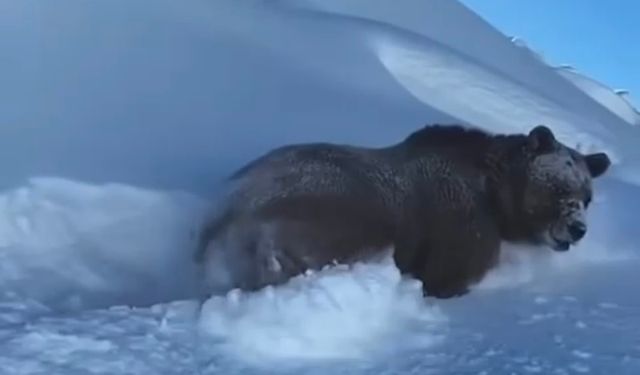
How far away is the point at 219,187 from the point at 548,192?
3.16ft

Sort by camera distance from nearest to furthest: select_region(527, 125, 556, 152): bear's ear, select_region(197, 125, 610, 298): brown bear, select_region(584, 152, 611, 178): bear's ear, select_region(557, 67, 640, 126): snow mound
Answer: select_region(197, 125, 610, 298): brown bear, select_region(527, 125, 556, 152): bear's ear, select_region(584, 152, 611, 178): bear's ear, select_region(557, 67, 640, 126): snow mound

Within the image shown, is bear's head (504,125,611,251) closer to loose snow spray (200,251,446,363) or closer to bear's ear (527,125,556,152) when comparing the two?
bear's ear (527,125,556,152)

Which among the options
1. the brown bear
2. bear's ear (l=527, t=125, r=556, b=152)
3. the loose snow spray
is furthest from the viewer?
bear's ear (l=527, t=125, r=556, b=152)

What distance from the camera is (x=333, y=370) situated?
2258mm

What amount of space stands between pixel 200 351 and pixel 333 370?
0.28 meters

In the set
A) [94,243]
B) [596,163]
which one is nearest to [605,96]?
[596,163]

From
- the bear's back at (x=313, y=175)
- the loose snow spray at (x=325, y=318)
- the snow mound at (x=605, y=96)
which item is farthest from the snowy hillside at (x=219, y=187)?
the snow mound at (x=605, y=96)

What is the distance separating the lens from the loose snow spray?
7.73ft

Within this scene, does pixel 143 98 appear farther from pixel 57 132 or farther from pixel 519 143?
pixel 519 143

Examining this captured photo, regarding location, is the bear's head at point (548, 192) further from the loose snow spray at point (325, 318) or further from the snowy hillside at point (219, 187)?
the loose snow spray at point (325, 318)

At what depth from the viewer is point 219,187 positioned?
3.19 m

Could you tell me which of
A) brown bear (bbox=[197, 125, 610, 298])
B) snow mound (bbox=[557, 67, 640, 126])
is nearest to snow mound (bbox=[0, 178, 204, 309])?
brown bear (bbox=[197, 125, 610, 298])

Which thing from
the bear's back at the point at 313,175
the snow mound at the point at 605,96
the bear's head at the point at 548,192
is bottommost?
the bear's head at the point at 548,192

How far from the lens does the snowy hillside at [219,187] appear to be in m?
2.38
